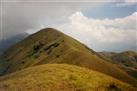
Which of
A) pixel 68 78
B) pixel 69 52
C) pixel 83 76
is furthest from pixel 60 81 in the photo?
pixel 69 52

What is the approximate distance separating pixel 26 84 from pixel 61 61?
68.3 metres

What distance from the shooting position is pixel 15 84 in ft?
364

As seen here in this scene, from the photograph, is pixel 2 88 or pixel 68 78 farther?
pixel 68 78

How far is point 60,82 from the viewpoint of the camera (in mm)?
113875

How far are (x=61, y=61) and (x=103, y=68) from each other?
25.7 m

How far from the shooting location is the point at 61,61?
177m

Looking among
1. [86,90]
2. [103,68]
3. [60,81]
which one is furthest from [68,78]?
[103,68]

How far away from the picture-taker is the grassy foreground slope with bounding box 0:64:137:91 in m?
108

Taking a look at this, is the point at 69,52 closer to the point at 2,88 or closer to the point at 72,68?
the point at 72,68

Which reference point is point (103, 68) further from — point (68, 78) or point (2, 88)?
point (2, 88)

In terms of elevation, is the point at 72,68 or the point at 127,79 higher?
the point at 72,68

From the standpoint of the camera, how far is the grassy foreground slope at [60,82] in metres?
108

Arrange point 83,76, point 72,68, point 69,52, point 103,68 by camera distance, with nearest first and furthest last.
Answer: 1. point 83,76
2. point 72,68
3. point 103,68
4. point 69,52

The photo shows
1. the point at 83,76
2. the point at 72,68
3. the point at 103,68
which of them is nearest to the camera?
the point at 83,76
